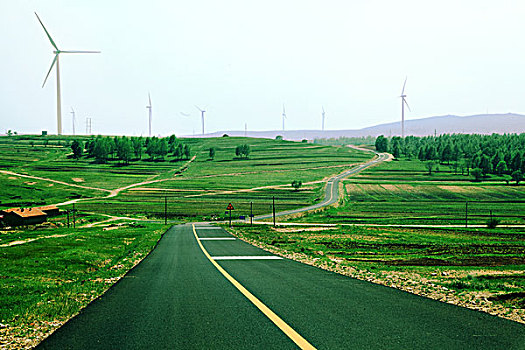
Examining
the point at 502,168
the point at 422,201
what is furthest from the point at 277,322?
the point at 502,168

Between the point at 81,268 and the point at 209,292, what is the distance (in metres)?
13.8

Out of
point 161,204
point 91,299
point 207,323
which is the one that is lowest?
point 161,204

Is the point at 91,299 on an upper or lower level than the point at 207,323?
lower

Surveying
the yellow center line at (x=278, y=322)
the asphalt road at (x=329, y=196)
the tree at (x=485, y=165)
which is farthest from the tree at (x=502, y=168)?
the yellow center line at (x=278, y=322)

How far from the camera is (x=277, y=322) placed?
6605mm

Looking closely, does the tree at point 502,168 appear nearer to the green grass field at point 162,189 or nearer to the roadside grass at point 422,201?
the roadside grass at point 422,201

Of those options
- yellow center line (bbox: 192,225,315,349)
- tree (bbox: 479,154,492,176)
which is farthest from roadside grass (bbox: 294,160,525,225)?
yellow center line (bbox: 192,225,315,349)

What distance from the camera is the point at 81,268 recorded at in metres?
20.3

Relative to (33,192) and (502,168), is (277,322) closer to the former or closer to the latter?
(33,192)

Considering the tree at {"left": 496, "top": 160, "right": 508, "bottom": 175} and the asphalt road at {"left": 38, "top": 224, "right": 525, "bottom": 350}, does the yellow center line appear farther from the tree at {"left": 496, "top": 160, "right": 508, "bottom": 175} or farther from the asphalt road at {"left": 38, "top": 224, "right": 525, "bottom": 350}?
the tree at {"left": 496, "top": 160, "right": 508, "bottom": 175}

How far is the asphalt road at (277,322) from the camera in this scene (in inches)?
224

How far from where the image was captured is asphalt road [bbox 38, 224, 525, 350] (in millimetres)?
5695

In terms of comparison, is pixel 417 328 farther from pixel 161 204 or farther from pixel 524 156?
pixel 524 156

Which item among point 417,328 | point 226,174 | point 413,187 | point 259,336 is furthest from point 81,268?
point 226,174
